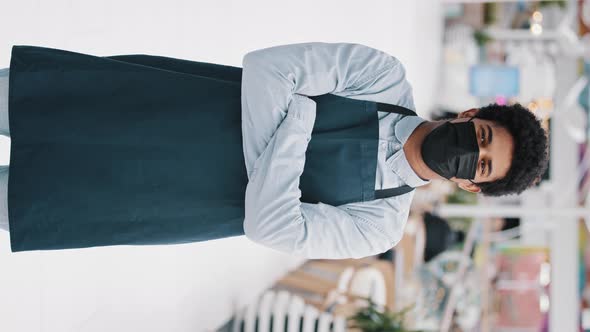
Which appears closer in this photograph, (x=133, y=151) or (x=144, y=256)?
(x=133, y=151)

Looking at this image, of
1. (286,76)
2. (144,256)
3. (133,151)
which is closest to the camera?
→ (286,76)

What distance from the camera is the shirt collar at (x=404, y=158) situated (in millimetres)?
1813

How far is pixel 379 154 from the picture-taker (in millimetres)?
1829

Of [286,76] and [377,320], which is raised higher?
[286,76]

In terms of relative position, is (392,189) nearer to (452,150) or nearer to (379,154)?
(379,154)

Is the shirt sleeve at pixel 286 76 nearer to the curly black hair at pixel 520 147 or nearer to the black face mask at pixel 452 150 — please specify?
the black face mask at pixel 452 150

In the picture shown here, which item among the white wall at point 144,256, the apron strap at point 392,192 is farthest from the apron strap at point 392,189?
the white wall at point 144,256

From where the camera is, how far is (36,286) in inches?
96.6

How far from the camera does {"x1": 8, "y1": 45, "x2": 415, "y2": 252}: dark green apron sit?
174 centimetres

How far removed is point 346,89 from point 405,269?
3.80 m

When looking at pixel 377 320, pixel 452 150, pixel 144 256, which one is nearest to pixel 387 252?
pixel 377 320

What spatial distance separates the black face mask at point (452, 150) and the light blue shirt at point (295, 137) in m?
0.09

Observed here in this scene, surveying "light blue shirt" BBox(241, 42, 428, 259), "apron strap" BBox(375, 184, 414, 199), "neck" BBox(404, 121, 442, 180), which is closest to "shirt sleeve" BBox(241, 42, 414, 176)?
"light blue shirt" BBox(241, 42, 428, 259)

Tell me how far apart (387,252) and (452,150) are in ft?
11.3
